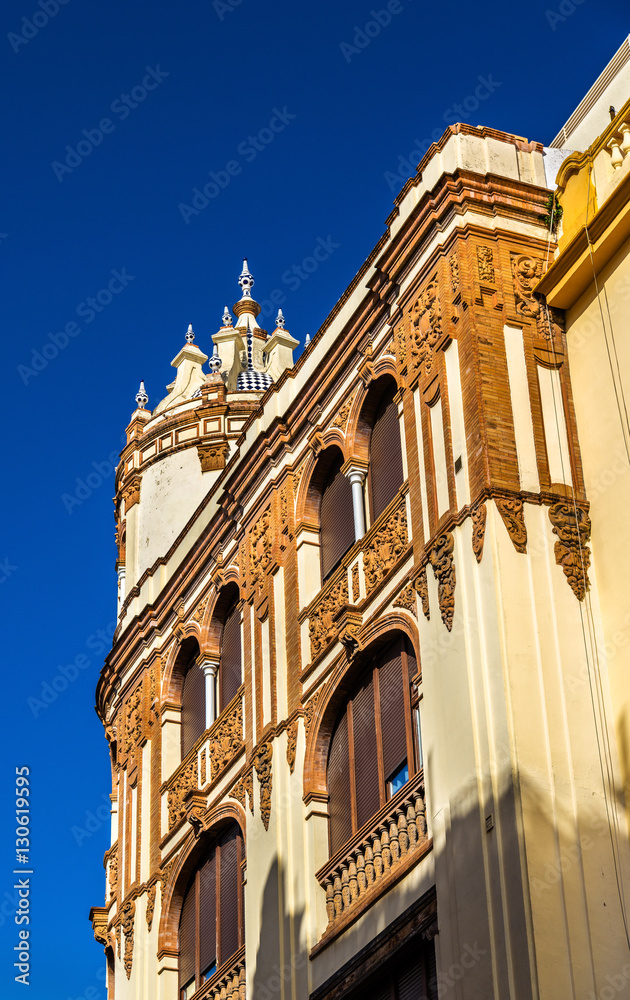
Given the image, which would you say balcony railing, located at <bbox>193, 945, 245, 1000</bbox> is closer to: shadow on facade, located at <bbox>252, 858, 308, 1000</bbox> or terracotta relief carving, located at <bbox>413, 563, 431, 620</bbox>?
shadow on facade, located at <bbox>252, 858, 308, 1000</bbox>

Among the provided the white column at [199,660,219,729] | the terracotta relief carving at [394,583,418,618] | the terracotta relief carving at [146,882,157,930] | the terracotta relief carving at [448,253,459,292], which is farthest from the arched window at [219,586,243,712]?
the terracotta relief carving at [448,253,459,292]

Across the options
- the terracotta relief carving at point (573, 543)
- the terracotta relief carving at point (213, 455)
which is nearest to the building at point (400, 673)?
the terracotta relief carving at point (573, 543)

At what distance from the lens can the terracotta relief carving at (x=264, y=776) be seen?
2651cm

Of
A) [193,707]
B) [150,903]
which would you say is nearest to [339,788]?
[150,903]

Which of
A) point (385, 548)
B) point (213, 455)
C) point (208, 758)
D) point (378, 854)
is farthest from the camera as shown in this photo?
point (213, 455)

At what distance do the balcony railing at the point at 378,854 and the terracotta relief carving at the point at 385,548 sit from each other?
337 cm

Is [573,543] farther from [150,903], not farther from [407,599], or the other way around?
[150,903]

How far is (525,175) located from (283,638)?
810cm

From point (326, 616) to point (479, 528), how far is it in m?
5.10

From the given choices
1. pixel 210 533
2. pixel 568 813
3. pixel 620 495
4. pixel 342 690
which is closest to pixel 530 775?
pixel 568 813

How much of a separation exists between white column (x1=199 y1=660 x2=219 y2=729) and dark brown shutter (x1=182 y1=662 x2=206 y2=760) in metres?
0.41

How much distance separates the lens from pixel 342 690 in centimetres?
2542

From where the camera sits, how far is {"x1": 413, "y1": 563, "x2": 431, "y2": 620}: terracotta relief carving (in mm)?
22766

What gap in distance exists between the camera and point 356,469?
26547 millimetres
